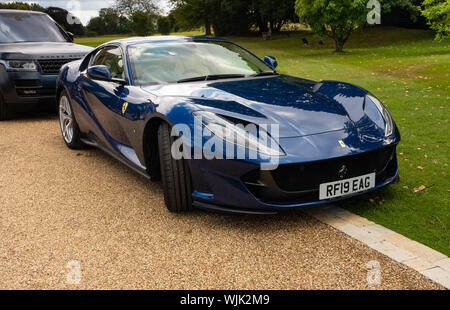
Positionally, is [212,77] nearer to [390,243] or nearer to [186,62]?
[186,62]

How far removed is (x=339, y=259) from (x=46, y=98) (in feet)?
21.1

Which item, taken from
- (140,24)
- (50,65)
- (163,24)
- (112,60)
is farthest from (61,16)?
(112,60)

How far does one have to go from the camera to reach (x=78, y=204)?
4051 mm

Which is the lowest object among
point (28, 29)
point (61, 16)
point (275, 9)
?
point (28, 29)

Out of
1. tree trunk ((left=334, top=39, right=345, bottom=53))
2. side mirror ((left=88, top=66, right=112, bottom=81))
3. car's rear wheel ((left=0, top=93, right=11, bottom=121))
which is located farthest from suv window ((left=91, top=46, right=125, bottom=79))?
tree trunk ((left=334, top=39, right=345, bottom=53))

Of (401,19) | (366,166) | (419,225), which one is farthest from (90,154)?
(401,19)

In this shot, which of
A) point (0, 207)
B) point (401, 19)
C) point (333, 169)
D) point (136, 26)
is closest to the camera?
point (333, 169)

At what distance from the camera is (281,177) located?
3131 millimetres

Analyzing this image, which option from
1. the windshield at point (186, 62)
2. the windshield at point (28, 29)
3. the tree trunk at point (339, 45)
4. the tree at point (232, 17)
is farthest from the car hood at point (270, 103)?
the tree at point (232, 17)

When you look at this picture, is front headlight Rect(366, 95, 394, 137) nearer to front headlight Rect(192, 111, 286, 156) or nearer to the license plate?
the license plate

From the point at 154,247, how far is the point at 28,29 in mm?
7324

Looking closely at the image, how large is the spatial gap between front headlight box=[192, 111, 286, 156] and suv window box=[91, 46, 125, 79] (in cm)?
149

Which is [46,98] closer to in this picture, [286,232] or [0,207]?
[0,207]

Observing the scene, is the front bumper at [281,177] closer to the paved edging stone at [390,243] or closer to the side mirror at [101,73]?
the paved edging stone at [390,243]
